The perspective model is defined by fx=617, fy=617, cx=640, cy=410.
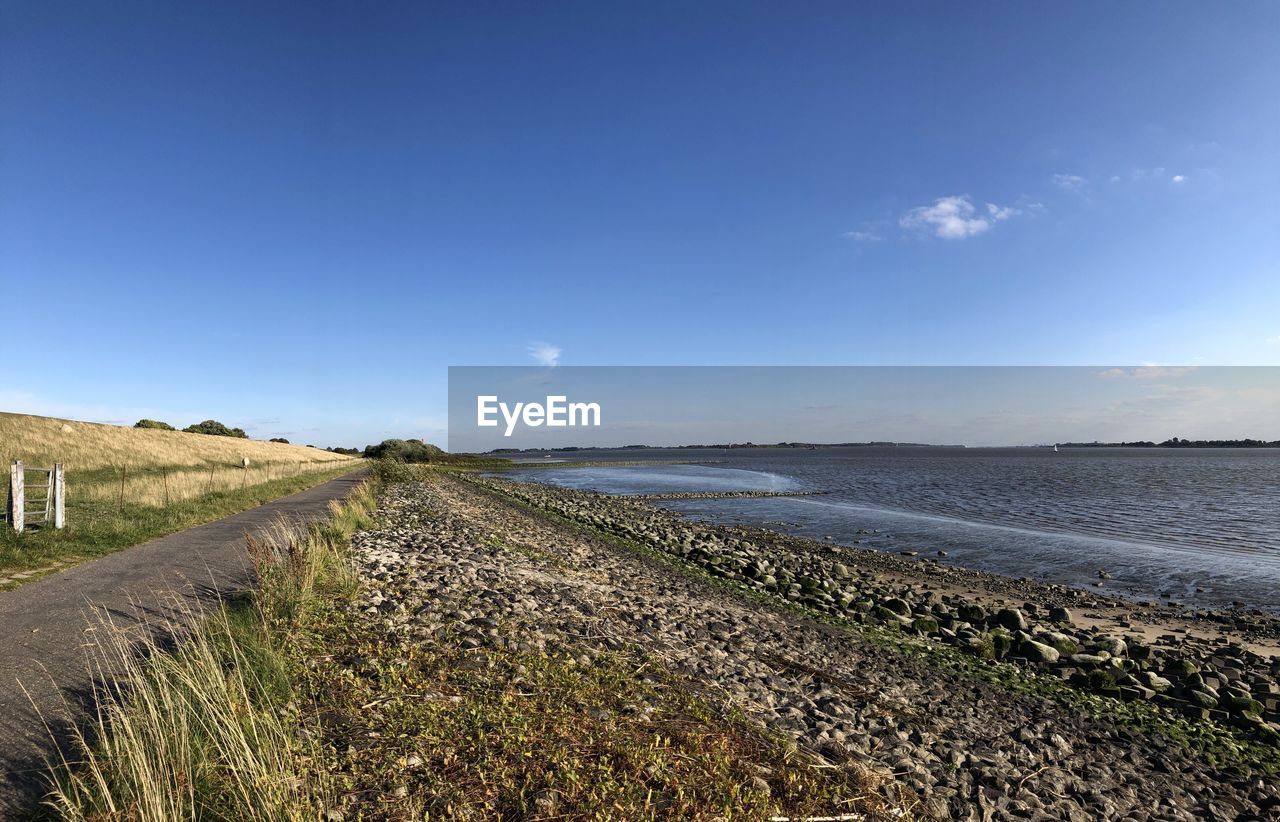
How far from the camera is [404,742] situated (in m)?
5.14

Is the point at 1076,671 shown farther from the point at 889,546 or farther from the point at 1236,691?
the point at 889,546

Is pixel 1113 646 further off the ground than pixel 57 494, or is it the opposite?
pixel 57 494

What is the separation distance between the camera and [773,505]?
146 ft

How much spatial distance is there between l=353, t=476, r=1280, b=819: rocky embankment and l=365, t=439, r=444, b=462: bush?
3783 inches

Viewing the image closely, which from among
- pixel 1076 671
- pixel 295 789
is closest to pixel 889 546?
pixel 1076 671

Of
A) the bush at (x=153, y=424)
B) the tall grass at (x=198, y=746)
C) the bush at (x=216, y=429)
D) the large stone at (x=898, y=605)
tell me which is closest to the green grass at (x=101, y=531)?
the tall grass at (x=198, y=746)

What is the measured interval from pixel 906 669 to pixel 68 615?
42.1 ft

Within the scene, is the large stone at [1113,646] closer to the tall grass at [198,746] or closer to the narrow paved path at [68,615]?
the tall grass at [198,746]

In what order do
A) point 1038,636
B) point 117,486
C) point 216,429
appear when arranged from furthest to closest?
point 216,429 < point 117,486 < point 1038,636

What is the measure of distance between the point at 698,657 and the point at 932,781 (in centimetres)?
340

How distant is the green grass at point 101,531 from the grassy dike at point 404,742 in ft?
24.4

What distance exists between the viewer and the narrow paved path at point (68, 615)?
508 centimetres

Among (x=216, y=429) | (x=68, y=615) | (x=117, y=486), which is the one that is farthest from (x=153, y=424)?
(x=68, y=615)

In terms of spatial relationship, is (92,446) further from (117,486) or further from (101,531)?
(101,531)
